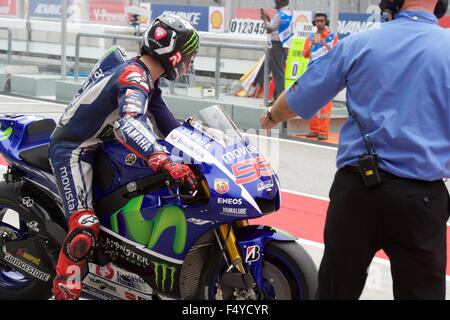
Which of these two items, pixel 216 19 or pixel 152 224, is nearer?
pixel 152 224

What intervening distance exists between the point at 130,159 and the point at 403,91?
1.79 m

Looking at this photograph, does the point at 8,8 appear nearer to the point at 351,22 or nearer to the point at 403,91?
the point at 351,22

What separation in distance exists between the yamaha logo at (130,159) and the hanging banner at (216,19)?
14947 millimetres

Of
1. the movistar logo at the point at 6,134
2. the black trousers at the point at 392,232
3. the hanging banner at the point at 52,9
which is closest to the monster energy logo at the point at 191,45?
the movistar logo at the point at 6,134

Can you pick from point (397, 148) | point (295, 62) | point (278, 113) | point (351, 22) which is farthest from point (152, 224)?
point (351, 22)

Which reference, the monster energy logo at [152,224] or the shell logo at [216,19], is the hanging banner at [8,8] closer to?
the shell logo at [216,19]

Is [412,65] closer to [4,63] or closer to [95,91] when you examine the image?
[95,91]

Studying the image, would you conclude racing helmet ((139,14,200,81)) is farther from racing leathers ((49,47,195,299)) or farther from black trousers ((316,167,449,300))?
black trousers ((316,167,449,300))

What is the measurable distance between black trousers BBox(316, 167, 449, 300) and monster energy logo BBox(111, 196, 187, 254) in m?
1.16

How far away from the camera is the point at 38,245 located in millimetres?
5090

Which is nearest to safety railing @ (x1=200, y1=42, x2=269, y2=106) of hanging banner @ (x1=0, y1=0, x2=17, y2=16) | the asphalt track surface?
the asphalt track surface

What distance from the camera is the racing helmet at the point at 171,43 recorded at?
4.59m

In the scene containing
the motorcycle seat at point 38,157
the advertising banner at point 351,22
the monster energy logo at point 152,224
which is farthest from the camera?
the advertising banner at point 351,22

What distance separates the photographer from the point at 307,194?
9.07 meters
